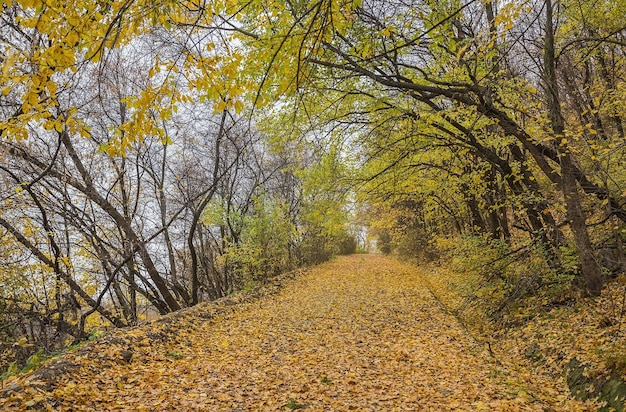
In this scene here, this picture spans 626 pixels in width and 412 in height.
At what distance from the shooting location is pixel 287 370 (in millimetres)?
6168

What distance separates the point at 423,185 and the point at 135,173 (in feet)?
28.9

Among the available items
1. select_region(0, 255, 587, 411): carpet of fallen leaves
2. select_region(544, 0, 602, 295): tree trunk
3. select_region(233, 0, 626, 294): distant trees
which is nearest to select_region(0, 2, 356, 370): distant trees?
select_region(233, 0, 626, 294): distant trees

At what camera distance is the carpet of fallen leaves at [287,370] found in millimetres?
4660

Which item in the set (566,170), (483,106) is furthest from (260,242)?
(566,170)

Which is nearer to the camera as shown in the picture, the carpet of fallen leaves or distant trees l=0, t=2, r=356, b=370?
distant trees l=0, t=2, r=356, b=370

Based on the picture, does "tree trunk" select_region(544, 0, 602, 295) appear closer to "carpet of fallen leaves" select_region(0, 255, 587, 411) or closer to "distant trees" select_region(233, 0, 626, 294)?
"distant trees" select_region(233, 0, 626, 294)

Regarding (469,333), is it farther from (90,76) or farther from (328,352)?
(90,76)

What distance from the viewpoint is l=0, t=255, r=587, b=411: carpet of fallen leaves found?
4.66m

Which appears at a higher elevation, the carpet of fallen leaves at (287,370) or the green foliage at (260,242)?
the green foliage at (260,242)

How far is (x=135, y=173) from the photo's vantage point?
39.9 feet

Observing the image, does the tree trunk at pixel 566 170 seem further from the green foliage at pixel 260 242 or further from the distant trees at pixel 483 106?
the green foliage at pixel 260 242

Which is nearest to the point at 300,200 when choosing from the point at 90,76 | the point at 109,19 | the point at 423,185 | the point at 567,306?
the point at 423,185

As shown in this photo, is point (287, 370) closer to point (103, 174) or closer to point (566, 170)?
point (566, 170)

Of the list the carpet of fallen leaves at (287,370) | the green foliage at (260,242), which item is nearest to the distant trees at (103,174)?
→ the green foliage at (260,242)
